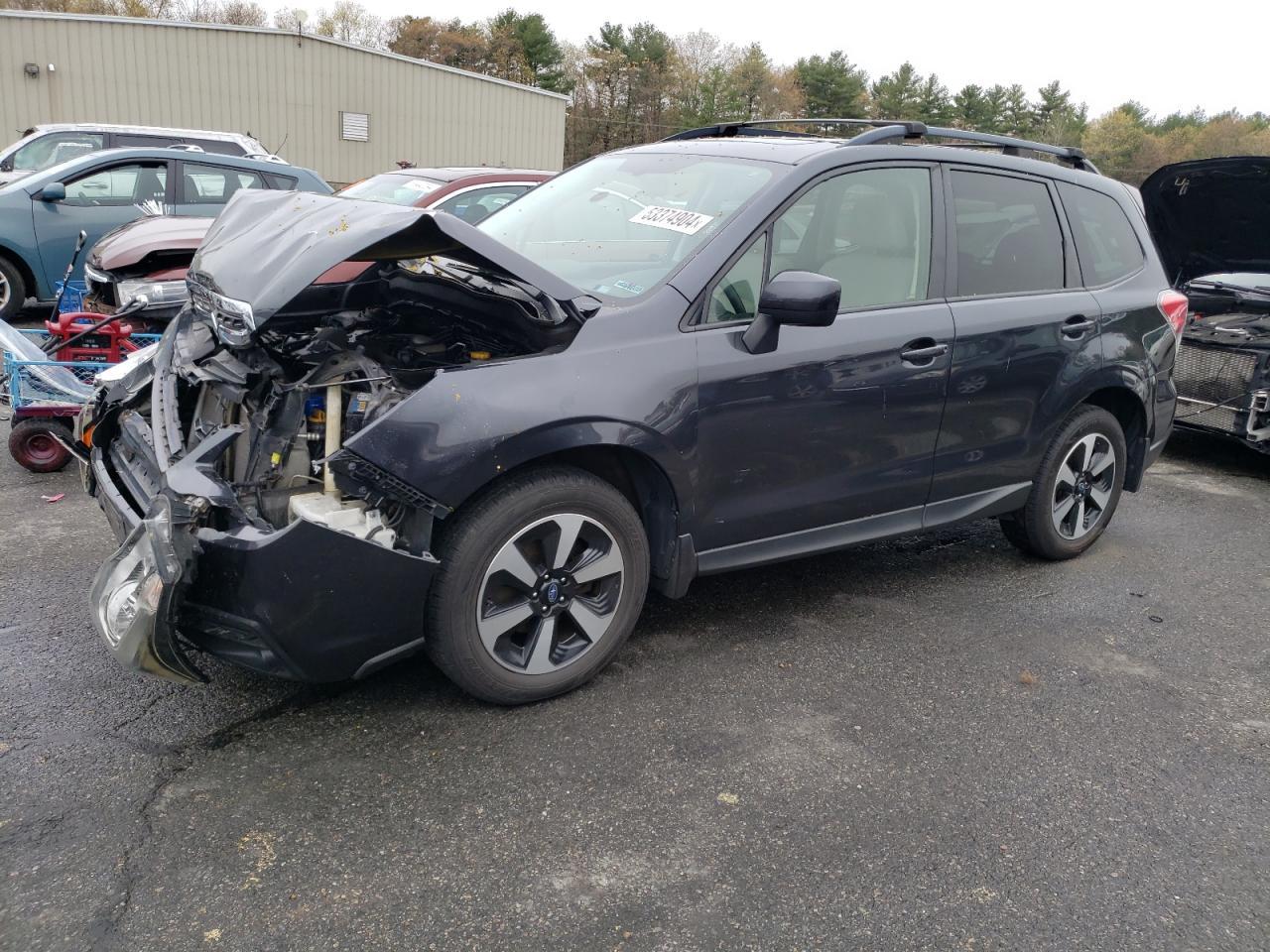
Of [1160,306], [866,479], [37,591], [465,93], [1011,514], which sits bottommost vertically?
[37,591]

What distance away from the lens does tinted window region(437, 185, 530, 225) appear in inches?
314

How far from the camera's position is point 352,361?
301 centimetres

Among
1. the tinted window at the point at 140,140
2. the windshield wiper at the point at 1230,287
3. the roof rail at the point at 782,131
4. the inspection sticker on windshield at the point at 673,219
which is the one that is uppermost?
the roof rail at the point at 782,131

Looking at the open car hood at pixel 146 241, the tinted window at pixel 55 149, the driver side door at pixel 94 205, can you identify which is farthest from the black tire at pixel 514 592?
the tinted window at pixel 55 149

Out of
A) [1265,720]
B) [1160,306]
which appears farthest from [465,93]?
[1265,720]

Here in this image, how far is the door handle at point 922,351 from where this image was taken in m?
3.73

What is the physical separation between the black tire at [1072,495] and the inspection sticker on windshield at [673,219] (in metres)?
2.05

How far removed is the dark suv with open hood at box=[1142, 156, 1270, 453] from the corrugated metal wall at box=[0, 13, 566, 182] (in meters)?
21.3

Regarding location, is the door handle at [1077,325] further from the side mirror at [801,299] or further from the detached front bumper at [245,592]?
the detached front bumper at [245,592]

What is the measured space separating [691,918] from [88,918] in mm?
1359

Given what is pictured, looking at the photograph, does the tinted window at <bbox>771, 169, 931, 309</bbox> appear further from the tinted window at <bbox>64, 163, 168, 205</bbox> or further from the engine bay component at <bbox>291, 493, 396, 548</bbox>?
the tinted window at <bbox>64, 163, 168, 205</bbox>

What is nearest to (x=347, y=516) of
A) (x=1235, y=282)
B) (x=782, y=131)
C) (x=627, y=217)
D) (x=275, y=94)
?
(x=627, y=217)

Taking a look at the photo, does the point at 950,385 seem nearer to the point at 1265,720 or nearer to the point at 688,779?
the point at 1265,720

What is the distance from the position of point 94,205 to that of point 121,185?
1.04ft
